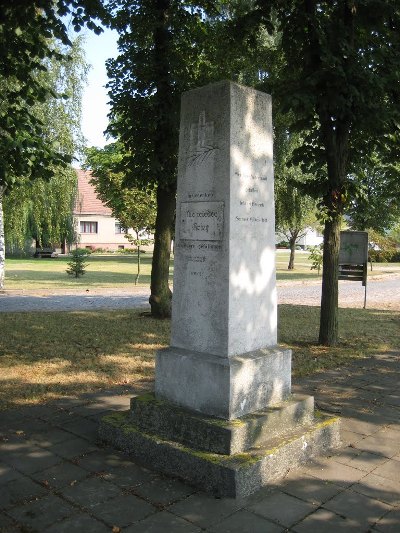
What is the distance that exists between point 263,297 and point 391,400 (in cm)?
253

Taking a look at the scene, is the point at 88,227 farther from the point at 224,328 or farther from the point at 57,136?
the point at 224,328

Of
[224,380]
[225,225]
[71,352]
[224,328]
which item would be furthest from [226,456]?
[71,352]

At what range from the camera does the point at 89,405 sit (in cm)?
529

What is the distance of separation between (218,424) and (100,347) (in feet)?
15.5

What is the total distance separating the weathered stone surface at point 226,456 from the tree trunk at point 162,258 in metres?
7.10

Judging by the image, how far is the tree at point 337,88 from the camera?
727cm

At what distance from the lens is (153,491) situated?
3.49 meters

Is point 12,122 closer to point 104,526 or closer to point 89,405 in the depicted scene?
point 89,405

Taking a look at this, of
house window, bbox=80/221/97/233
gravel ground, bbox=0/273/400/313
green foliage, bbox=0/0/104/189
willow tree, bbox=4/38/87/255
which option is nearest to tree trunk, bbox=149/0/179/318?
green foliage, bbox=0/0/104/189

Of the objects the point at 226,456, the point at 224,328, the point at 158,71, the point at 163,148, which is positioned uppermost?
the point at 158,71

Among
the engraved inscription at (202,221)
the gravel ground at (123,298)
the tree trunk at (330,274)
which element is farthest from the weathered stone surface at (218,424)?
the gravel ground at (123,298)

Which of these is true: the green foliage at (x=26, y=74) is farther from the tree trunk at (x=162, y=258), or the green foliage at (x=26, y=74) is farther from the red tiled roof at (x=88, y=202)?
the red tiled roof at (x=88, y=202)

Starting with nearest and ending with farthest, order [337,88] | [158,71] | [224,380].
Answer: [224,380]
[337,88]
[158,71]

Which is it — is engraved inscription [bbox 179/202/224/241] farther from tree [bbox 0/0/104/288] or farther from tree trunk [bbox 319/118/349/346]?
tree trunk [bbox 319/118/349/346]
